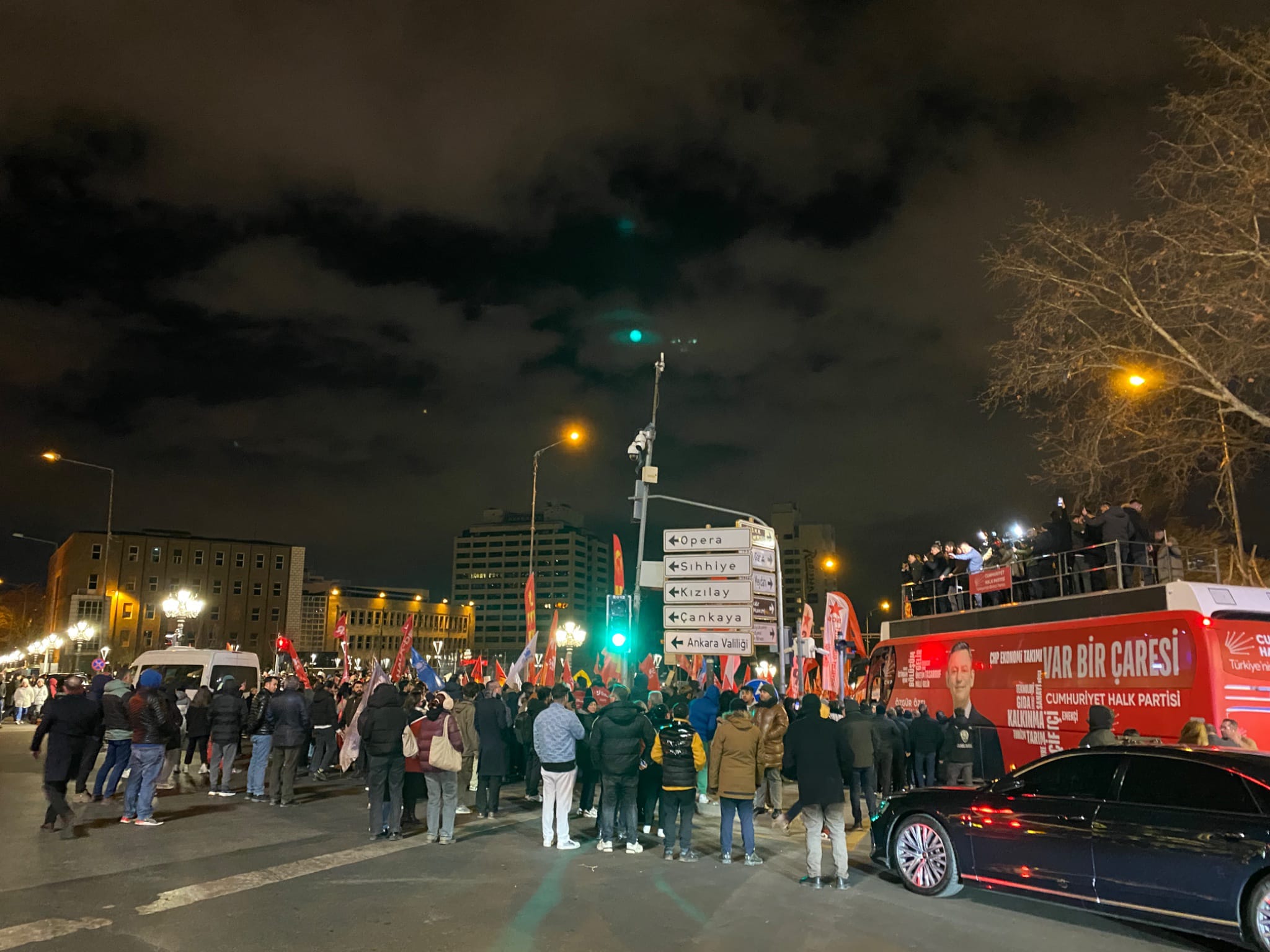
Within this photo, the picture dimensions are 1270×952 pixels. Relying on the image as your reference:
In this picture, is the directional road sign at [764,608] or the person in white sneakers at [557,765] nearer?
the person in white sneakers at [557,765]

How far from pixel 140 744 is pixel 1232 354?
60.4 ft

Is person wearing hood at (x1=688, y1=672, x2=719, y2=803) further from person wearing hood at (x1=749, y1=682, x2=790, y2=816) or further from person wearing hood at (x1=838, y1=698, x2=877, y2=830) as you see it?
person wearing hood at (x1=838, y1=698, x2=877, y2=830)

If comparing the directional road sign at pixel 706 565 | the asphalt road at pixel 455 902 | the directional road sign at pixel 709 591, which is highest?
the directional road sign at pixel 706 565

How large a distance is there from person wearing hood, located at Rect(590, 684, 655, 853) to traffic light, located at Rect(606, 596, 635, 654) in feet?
31.4

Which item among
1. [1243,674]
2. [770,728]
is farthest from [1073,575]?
[770,728]

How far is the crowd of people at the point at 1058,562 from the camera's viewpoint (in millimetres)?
14547

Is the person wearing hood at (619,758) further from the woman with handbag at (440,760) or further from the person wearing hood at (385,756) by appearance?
the person wearing hood at (385,756)

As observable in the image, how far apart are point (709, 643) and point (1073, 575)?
21.5 feet

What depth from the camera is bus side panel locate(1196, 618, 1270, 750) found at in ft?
36.7

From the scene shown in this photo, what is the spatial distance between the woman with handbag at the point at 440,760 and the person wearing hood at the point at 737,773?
3144 millimetres

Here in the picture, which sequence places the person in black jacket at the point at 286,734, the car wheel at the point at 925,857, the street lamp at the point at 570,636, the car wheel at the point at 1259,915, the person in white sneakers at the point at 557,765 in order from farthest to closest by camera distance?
the street lamp at the point at 570,636 → the person in black jacket at the point at 286,734 → the person in white sneakers at the point at 557,765 → the car wheel at the point at 925,857 → the car wheel at the point at 1259,915

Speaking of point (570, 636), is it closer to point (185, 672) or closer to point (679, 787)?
point (185, 672)

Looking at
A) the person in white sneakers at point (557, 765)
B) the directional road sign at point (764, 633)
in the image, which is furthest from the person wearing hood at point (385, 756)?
the directional road sign at point (764, 633)

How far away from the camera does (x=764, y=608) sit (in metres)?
17.9
